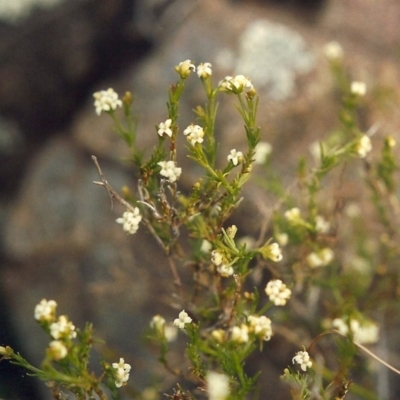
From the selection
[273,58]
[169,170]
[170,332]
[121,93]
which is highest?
[169,170]

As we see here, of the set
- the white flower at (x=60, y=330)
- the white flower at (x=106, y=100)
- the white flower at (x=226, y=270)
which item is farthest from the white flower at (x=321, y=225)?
the white flower at (x=60, y=330)

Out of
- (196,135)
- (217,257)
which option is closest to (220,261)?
(217,257)

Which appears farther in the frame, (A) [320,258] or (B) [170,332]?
(B) [170,332]

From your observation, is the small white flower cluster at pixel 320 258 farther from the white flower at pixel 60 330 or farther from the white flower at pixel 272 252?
the white flower at pixel 60 330

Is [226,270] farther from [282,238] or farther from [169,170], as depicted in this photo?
[282,238]

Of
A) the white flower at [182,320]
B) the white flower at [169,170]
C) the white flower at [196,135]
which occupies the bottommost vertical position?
the white flower at [182,320]

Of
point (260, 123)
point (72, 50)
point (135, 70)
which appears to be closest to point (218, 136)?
point (260, 123)

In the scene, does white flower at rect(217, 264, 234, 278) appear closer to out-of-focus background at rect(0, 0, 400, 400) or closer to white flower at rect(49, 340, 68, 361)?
white flower at rect(49, 340, 68, 361)

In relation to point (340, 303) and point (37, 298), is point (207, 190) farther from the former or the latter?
point (37, 298)

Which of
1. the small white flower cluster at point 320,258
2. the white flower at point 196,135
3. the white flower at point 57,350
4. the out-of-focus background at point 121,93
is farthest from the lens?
the out-of-focus background at point 121,93
